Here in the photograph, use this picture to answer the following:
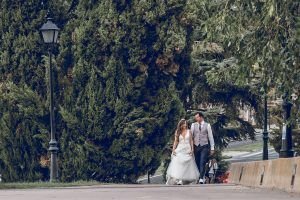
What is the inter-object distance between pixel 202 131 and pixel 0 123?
8925 mm

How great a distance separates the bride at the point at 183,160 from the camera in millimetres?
26750

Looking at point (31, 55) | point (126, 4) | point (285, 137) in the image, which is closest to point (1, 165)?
point (31, 55)

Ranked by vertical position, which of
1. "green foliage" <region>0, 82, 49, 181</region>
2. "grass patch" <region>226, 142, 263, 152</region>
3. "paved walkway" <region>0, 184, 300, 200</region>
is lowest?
"grass patch" <region>226, 142, 263, 152</region>

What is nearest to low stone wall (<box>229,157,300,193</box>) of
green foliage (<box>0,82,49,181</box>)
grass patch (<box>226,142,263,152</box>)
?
green foliage (<box>0,82,49,181</box>)

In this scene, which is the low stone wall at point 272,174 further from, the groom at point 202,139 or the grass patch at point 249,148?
the grass patch at point 249,148

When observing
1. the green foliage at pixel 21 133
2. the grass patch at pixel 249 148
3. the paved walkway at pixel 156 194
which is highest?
the paved walkway at pixel 156 194

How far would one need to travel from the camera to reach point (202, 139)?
88.6 ft

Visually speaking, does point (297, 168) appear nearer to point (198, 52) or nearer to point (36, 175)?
point (36, 175)

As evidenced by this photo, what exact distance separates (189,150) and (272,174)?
5552 mm


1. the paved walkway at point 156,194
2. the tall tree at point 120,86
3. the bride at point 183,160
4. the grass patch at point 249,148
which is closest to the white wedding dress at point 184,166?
the bride at point 183,160

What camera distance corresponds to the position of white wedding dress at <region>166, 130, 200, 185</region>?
87.8 ft

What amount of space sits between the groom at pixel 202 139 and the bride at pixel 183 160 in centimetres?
20

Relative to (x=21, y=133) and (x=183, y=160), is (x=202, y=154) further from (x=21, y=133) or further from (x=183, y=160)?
(x=21, y=133)

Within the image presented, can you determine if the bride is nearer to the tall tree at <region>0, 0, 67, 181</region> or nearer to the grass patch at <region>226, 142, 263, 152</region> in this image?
the tall tree at <region>0, 0, 67, 181</region>
